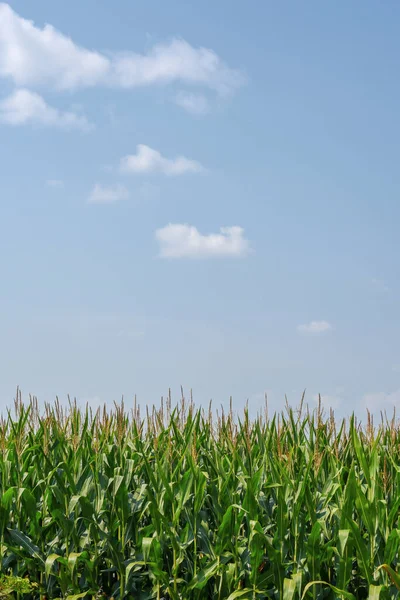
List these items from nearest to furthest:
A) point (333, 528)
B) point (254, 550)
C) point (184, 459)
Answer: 1. point (254, 550)
2. point (333, 528)
3. point (184, 459)

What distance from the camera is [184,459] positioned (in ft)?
24.4

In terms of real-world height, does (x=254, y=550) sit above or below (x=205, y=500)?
below

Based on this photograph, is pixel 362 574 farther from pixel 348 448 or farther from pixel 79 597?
pixel 79 597

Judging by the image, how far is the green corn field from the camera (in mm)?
6117

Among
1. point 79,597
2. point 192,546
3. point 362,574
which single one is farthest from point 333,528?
point 79,597

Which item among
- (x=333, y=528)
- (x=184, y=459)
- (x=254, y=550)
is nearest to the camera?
(x=254, y=550)

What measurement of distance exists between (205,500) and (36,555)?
1.74 m

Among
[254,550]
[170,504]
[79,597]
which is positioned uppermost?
[170,504]

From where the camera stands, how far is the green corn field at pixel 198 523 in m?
6.12

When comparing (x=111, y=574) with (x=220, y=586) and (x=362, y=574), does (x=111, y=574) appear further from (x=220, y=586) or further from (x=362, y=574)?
(x=362, y=574)

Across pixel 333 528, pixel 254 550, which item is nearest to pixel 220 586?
pixel 254 550

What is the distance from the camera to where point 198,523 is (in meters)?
6.45

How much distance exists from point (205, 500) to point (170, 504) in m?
0.43

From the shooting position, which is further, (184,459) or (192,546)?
(184,459)
